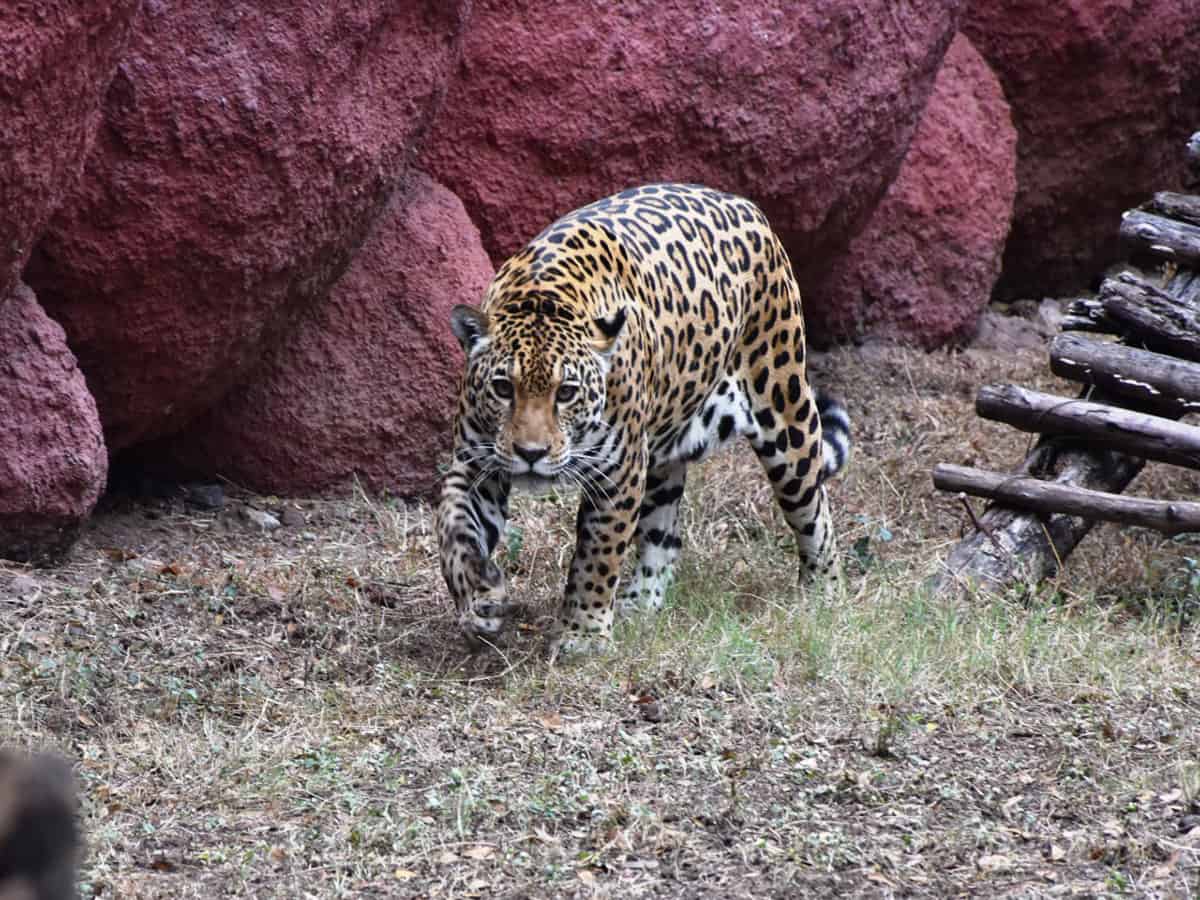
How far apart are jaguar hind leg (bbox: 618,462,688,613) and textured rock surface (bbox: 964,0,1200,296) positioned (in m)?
5.20

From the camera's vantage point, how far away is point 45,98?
6.41 m

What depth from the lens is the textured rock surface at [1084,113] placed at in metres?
11.9

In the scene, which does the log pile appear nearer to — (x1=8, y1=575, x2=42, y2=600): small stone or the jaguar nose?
the jaguar nose

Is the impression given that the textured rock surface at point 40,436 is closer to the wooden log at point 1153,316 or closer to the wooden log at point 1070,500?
the wooden log at point 1070,500

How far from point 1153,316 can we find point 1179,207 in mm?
820

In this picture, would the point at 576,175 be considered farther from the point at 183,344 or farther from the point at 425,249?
the point at 183,344

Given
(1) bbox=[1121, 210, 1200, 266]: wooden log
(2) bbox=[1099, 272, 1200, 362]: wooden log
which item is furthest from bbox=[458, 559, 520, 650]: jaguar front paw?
(1) bbox=[1121, 210, 1200, 266]: wooden log

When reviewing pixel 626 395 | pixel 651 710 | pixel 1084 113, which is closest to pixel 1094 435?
pixel 626 395

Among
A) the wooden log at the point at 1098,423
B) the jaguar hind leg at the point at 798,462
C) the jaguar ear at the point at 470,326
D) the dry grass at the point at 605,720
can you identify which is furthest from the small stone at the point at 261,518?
the wooden log at the point at 1098,423

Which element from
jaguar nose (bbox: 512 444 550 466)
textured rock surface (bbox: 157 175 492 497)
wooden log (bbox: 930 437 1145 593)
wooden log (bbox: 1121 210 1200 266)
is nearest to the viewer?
jaguar nose (bbox: 512 444 550 466)

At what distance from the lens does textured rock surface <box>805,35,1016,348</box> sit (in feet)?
37.9

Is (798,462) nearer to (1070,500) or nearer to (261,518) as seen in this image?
(1070,500)

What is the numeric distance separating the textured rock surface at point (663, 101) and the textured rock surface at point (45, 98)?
2913 mm

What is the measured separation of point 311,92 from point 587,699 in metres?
2.92
